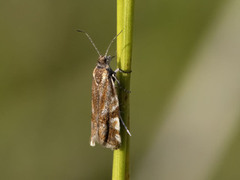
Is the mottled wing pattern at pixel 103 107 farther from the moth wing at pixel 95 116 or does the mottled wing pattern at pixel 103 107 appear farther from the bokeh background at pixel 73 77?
the bokeh background at pixel 73 77

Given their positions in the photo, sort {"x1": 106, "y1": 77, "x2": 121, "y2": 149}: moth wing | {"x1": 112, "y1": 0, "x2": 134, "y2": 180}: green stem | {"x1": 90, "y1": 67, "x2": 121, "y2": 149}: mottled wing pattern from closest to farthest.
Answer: {"x1": 112, "y1": 0, "x2": 134, "y2": 180}: green stem
{"x1": 106, "y1": 77, "x2": 121, "y2": 149}: moth wing
{"x1": 90, "y1": 67, "x2": 121, "y2": 149}: mottled wing pattern

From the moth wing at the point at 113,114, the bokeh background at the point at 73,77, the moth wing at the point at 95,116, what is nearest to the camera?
the moth wing at the point at 113,114

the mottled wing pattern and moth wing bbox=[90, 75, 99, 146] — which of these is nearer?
the mottled wing pattern

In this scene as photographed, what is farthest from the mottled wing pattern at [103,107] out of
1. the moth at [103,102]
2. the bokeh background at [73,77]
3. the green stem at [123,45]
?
the bokeh background at [73,77]

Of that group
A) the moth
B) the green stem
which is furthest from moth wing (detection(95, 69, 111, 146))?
the green stem

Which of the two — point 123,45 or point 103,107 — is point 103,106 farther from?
point 123,45

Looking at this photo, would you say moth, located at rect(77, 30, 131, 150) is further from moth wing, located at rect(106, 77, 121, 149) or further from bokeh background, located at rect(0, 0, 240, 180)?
Result: bokeh background, located at rect(0, 0, 240, 180)

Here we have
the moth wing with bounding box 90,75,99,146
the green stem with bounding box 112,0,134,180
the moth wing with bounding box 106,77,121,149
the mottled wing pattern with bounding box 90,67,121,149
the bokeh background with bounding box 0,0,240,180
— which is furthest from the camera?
the bokeh background with bounding box 0,0,240,180

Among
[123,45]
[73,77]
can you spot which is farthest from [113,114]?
[73,77]

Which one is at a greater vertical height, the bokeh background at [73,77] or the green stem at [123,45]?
the bokeh background at [73,77]

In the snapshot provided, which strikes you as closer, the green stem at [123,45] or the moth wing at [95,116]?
the green stem at [123,45]

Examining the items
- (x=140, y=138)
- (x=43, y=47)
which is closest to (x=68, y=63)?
(x=43, y=47)
